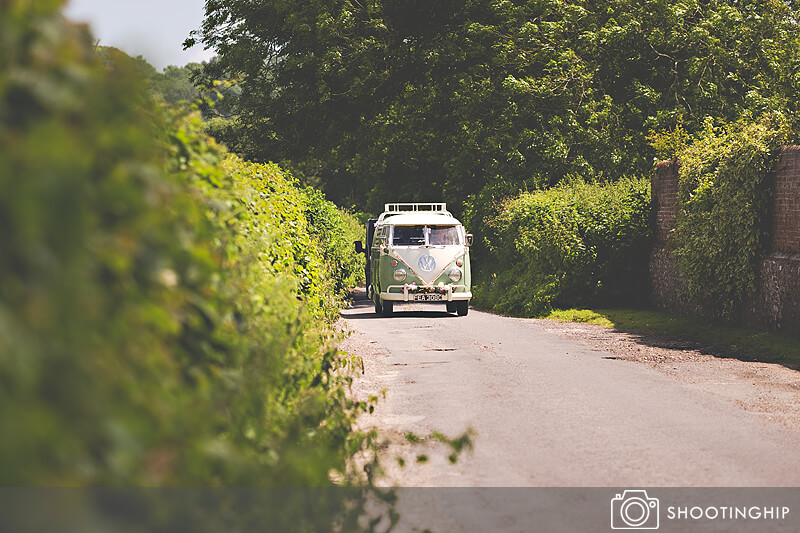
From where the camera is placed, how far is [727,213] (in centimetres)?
1608

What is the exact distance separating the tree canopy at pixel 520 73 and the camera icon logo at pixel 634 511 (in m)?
21.7

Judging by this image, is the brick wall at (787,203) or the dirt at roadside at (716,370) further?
the brick wall at (787,203)

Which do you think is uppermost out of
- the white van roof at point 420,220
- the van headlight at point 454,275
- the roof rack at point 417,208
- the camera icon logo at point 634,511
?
the roof rack at point 417,208

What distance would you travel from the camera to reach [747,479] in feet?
21.8

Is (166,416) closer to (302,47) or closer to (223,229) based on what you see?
(223,229)

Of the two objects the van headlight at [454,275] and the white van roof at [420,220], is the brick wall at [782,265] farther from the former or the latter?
the white van roof at [420,220]

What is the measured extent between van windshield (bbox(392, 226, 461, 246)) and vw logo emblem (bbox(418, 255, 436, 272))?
44 centimetres

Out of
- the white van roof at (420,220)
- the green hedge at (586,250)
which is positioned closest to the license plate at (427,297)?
the white van roof at (420,220)

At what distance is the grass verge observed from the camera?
13.5 m

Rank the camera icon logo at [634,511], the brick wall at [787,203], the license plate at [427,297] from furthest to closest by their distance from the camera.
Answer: the license plate at [427,297] < the brick wall at [787,203] < the camera icon logo at [634,511]

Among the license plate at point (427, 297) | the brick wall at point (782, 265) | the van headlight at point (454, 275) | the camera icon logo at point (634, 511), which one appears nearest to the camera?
the camera icon logo at point (634, 511)

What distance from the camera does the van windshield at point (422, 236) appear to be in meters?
22.2

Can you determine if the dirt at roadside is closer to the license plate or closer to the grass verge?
the grass verge

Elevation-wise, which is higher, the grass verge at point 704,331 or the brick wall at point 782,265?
the brick wall at point 782,265
